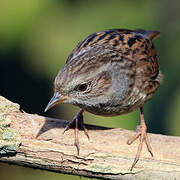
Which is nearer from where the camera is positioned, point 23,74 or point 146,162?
point 146,162

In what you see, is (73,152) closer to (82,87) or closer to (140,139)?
(82,87)

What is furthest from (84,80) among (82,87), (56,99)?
(56,99)

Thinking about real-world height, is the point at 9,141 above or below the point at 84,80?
below

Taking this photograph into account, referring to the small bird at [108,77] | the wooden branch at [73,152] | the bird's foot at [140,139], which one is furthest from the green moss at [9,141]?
the bird's foot at [140,139]

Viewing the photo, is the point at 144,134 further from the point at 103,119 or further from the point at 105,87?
the point at 103,119

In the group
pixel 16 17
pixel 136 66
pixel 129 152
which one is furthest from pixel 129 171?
pixel 16 17

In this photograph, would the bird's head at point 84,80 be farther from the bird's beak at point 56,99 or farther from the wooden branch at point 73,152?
the wooden branch at point 73,152

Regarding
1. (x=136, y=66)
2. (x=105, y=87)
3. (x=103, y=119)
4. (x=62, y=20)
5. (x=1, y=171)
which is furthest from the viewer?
(x=62, y=20)
